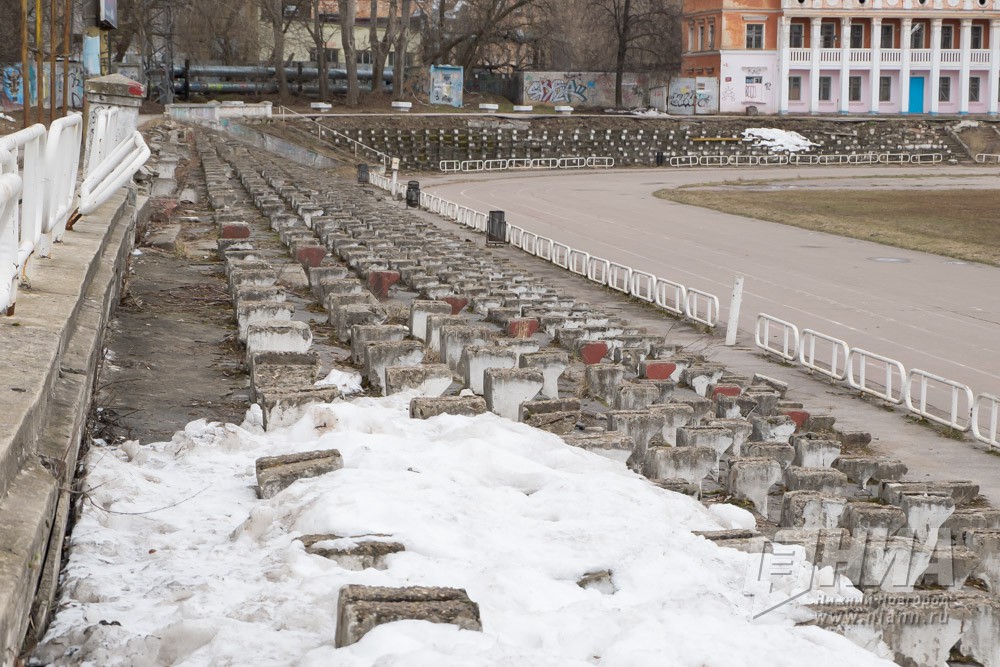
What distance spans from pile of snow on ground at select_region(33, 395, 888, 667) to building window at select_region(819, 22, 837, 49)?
79.0m

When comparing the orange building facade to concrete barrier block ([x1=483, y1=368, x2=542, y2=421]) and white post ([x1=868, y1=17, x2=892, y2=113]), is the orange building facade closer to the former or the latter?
white post ([x1=868, y1=17, x2=892, y2=113])

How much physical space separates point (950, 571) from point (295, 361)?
4.08 m

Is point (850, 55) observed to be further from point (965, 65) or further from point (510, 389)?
point (510, 389)

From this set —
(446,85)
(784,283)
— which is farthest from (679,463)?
(446,85)

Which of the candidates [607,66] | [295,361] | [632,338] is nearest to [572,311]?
[632,338]

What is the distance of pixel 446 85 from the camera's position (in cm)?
7431

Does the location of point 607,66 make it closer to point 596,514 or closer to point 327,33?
point 327,33

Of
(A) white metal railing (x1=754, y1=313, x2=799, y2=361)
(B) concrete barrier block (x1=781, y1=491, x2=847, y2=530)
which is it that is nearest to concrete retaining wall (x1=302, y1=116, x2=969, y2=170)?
(A) white metal railing (x1=754, y1=313, x2=799, y2=361)

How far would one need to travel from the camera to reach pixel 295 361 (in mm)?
7930

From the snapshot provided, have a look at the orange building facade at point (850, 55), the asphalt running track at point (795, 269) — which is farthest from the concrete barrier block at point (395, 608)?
the orange building facade at point (850, 55)

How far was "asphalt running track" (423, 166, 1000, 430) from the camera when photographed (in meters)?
19.8

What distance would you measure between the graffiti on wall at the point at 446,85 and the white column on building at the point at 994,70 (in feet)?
113

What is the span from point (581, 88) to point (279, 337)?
74.9m

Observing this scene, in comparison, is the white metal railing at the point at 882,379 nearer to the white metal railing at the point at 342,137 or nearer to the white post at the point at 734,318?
the white post at the point at 734,318
